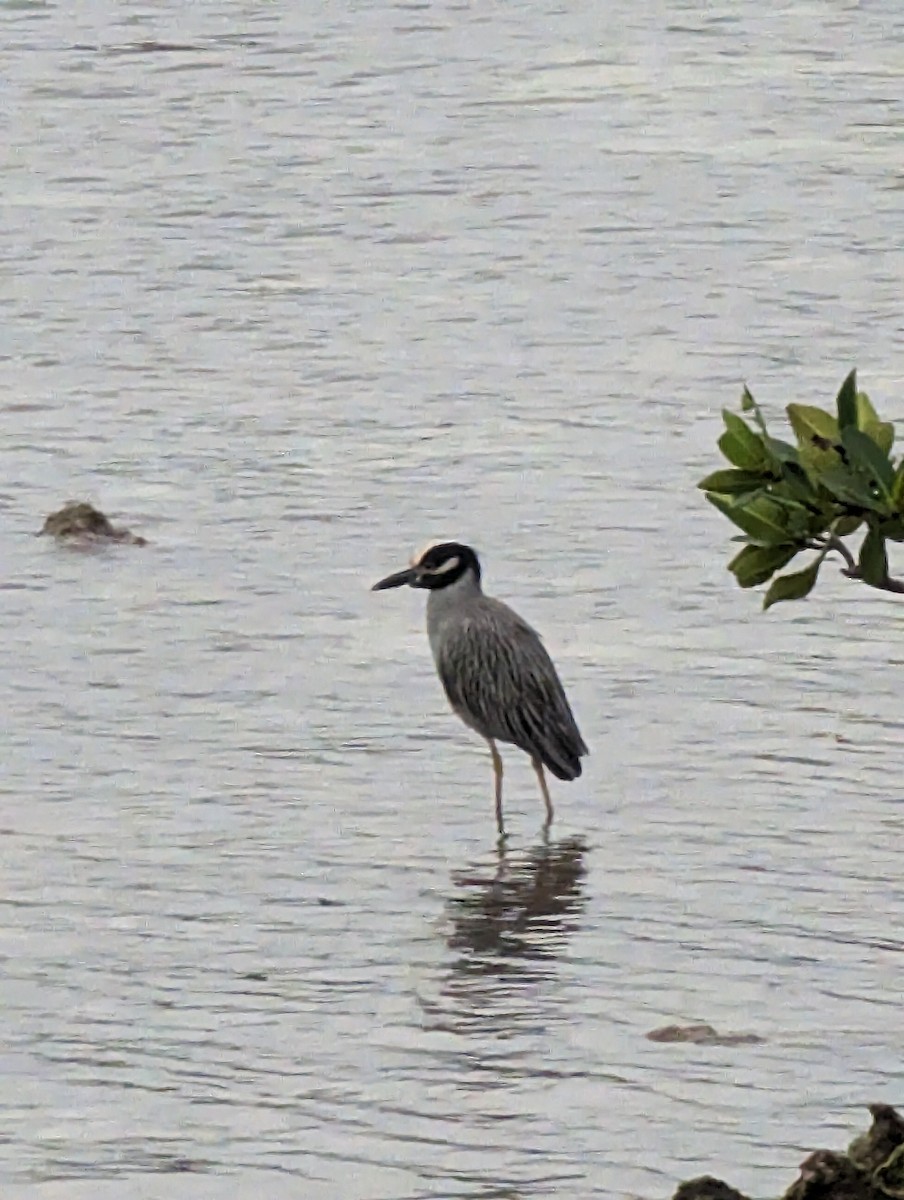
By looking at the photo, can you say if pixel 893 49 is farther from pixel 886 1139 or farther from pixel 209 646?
pixel 886 1139

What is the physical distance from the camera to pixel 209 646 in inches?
441

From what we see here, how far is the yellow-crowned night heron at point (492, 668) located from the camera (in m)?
9.82

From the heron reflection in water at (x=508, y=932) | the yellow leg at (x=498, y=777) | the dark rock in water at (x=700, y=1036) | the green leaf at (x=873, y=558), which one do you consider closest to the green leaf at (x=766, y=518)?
the green leaf at (x=873, y=558)

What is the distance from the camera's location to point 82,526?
483 inches

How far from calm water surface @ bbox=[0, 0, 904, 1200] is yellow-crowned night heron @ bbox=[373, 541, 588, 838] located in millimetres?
174

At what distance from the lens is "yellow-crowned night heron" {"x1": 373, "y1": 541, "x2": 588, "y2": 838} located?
9820 mm

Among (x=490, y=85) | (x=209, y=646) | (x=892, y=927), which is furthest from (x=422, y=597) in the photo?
(x=490, y=85)

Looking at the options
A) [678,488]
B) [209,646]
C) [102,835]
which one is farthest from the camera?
[678,488]

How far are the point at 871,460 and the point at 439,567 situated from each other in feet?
19.0

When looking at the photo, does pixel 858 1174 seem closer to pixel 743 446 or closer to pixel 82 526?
pixel 743 446

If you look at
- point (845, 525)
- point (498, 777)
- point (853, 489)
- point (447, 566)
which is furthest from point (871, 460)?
point (447, 566)

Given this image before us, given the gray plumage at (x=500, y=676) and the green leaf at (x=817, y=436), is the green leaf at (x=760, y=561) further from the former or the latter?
the gray plumage at (x=500, y=676)

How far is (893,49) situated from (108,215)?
20.7 ft

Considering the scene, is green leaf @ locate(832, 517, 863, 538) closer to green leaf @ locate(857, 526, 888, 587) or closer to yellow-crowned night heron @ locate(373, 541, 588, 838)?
green leaf @ locate(857, 526, 888, 587)
